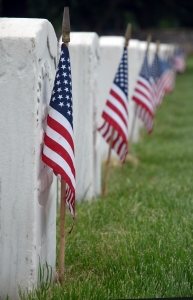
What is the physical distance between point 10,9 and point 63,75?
2279 inches

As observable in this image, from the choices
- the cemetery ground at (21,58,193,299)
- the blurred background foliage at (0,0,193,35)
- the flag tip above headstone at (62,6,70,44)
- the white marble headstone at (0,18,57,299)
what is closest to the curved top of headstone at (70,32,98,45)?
the cemetery ground at (21,58,193,299)

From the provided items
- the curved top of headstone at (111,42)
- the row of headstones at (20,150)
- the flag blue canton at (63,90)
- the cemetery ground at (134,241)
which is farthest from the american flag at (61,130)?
the curved top of headstone at (111,42)

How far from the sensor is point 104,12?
60906mm

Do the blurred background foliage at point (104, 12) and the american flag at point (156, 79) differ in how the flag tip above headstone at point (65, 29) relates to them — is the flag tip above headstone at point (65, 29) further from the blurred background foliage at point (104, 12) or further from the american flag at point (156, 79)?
the blurred background foliage at point (104, 12)

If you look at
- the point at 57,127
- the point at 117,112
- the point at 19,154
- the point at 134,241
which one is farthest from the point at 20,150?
the point at 117,112

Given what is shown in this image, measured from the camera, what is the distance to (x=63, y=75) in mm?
6098

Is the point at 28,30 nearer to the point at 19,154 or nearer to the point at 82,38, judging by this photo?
the point at 19,154

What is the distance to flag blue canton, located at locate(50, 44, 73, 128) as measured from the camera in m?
6.04

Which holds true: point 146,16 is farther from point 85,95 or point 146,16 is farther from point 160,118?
point 85,95

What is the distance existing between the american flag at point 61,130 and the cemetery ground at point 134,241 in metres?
0.71

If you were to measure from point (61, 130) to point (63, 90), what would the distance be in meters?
0.27

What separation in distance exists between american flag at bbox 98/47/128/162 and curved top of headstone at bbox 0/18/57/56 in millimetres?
3866

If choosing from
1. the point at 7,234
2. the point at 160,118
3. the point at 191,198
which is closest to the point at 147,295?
the point at 7,234

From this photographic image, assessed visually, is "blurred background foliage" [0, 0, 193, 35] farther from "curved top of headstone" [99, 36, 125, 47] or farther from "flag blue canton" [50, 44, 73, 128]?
"flag blue canton" [50, 44, 73, 128]
